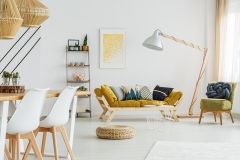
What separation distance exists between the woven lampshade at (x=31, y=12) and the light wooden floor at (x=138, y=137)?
1.60m

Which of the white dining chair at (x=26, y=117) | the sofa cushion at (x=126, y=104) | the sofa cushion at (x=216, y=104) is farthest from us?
the sofa cushion at (x=126, y=104)

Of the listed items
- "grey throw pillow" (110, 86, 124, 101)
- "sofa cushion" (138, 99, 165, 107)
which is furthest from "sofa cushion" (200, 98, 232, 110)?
"grey throw pillow" (110, 86, 124, 101)

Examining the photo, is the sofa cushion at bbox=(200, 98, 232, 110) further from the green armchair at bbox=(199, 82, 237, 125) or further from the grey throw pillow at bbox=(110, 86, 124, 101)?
the grey throw pillow at bbox=(110, 86, 124, 101)

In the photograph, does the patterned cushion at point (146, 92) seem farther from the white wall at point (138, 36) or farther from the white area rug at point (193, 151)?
the white area rug at point (193, 151)

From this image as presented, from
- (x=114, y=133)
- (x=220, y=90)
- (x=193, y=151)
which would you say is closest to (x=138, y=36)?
(x=220, y=90)

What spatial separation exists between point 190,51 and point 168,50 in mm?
555

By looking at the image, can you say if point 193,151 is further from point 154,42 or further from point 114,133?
point 154,42

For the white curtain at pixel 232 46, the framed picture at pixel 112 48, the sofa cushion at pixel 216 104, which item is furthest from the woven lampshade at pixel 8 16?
the white curtain at pixel 232 46

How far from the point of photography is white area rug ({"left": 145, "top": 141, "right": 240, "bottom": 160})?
5.30 m

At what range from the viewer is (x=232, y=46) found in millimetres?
10586

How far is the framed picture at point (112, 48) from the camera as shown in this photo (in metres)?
11.0

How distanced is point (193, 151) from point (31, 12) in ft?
8.48

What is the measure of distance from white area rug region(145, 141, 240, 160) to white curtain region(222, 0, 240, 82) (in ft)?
14.3

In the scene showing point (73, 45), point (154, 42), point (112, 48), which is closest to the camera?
point (154, 42)
